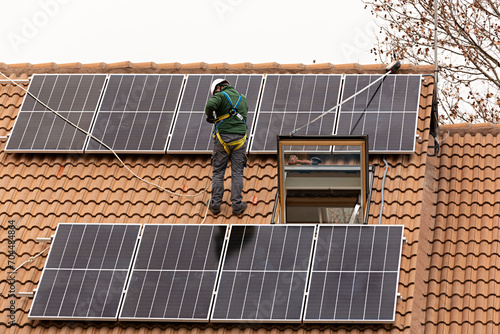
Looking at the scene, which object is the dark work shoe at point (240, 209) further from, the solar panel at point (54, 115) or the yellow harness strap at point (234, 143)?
the solar panel at point (54, 115)

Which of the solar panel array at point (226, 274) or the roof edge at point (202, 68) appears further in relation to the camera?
the roof edge at point (202, 68)

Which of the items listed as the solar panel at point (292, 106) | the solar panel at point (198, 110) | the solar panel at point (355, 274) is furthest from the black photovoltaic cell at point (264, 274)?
the solar panel at point (198, 110)

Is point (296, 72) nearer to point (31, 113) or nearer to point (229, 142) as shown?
point (229, 142)

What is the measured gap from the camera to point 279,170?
1648 cm

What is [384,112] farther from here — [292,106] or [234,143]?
[234,143]

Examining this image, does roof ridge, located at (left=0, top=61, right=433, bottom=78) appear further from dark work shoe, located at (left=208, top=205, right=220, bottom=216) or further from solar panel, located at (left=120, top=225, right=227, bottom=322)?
solar panel, located at (left=120, top=225, right=227, bottom=322)

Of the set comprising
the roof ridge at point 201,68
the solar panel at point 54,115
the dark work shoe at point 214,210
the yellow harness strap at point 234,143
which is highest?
the roof ridge at point 201,68

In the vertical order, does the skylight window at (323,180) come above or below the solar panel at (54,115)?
below

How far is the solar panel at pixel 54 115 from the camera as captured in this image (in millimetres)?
18391

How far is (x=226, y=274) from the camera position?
15.4 m

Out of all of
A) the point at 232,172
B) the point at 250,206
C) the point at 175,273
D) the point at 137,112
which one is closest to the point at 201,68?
the point at 137,112

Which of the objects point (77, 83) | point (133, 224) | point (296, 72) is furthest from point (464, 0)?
point (133, 224)

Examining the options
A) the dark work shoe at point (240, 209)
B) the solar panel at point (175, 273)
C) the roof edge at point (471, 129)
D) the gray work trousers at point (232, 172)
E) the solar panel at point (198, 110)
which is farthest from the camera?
the roof edge at point (471, 129)

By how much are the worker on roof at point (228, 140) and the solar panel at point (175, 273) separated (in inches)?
32.2
